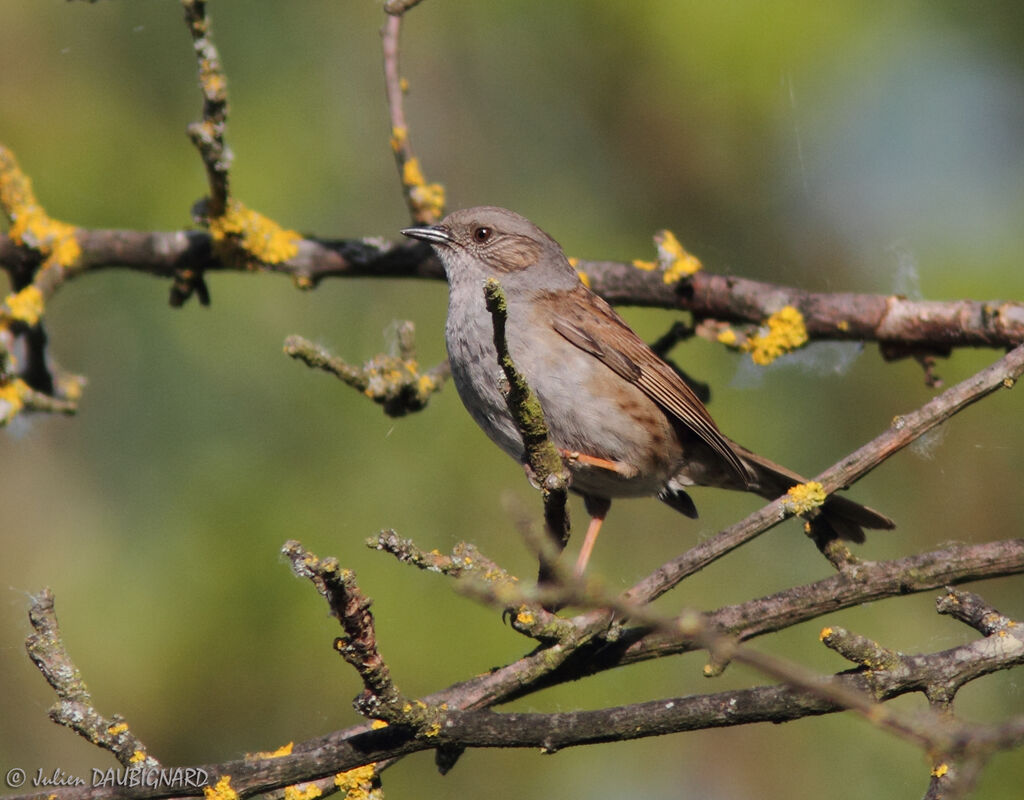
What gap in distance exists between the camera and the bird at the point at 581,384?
432 cm

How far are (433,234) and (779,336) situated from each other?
1.58 metres

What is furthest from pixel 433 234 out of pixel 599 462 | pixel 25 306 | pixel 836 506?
pixel 836 506

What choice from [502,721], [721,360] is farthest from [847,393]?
[502,721]

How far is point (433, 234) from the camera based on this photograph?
16.4 ft

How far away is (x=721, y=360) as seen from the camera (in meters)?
5.69

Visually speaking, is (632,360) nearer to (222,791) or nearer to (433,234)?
(433,234)

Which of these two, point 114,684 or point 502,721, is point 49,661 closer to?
point 502,721

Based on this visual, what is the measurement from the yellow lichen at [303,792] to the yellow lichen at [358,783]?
6cm

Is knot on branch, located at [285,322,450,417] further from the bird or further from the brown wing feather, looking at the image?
the brown wing feather

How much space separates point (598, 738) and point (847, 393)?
3.15 metres

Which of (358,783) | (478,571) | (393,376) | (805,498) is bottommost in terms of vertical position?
(358,783)

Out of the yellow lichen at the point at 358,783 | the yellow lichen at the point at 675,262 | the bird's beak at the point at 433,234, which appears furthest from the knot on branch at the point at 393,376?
the yellow lichen at the point at 358,783

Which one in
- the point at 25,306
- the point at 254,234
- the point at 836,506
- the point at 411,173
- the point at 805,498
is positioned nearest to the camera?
the point at 805,498

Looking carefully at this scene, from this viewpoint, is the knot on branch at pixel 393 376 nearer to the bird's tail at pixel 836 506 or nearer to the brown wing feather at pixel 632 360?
the brown wing feather at pixel 632 360
